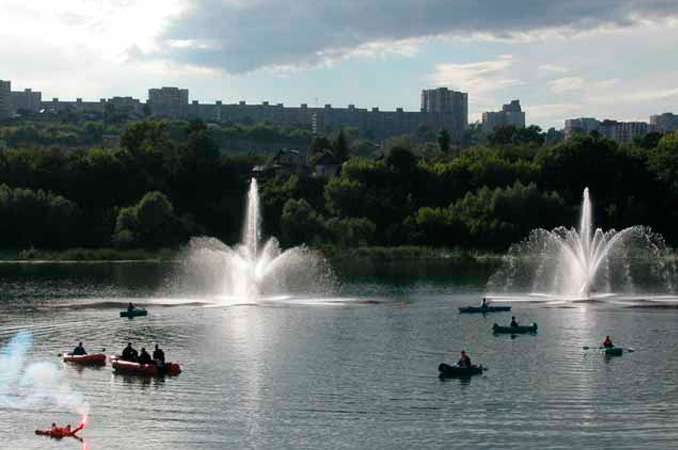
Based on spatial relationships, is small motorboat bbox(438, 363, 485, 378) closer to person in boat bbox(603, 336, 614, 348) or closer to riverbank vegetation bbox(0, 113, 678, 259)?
person in boat bbox(603, 336, 614, 348)

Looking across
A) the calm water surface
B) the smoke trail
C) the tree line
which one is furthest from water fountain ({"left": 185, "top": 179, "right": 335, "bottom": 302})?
the smoke trail

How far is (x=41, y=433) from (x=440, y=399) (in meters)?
20.7

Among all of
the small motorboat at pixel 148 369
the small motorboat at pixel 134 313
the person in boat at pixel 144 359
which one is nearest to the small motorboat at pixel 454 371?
the small motorboat at pixel 148 369

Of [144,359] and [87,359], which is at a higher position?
[144,359]

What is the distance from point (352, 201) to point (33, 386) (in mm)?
123705

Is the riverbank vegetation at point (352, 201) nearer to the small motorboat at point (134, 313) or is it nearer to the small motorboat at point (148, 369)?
the small motorboat at point (134, 313)

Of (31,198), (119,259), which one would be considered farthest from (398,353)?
(31,198)

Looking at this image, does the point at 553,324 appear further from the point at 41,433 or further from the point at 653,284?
the point at 41,433

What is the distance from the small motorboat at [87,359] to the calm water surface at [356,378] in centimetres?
151

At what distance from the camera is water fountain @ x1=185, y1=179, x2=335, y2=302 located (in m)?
114

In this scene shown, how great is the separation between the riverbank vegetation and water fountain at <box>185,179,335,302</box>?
48.4 ft

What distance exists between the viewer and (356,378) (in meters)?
66.6

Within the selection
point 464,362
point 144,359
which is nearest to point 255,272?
point 144,359

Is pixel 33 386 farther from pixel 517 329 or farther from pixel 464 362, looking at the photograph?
pixel 517 329
